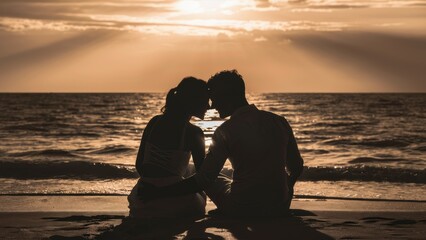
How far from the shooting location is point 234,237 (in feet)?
18.1

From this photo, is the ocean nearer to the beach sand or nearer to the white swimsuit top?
the beach sand

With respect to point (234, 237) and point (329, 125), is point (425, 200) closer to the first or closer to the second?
point (234, 237)

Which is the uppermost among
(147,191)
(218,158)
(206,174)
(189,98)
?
(189,98)

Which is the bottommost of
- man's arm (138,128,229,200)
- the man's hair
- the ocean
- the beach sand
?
the ocean

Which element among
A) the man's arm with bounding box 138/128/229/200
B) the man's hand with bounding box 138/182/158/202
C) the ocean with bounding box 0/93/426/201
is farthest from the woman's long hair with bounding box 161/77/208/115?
the ocean with bounding box 0/93/426/201

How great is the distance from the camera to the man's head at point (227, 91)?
18.2 feet

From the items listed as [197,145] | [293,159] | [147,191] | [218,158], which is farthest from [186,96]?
[293,159]

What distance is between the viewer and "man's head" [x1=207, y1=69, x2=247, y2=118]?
5562 mm

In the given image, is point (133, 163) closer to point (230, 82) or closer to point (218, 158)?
point (218, 158)

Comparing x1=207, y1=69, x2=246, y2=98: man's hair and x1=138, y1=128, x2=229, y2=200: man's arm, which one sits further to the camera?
x1=138, y1=128, x2=229, y2=200: man's arm

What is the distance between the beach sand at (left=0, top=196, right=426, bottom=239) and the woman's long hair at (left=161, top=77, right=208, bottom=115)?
1100 mm

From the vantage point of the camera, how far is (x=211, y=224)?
6145 millimetres

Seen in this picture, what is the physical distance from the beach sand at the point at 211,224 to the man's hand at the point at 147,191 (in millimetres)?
265

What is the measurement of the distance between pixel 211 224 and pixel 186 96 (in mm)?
1238
